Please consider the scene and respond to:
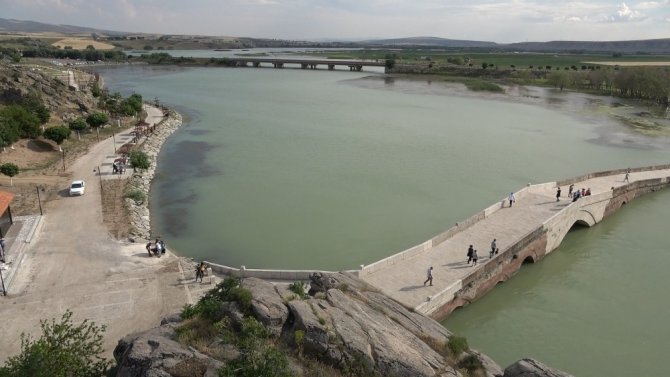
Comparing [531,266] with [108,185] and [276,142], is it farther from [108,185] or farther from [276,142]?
[276,142]

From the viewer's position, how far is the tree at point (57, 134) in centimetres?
4312

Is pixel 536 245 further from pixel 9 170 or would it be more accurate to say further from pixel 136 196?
pixel 9 170

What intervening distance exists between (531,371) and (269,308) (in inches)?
267

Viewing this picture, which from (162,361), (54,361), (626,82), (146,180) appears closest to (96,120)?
(146,180)

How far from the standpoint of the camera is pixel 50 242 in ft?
82.7

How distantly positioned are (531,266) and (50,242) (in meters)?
25.9

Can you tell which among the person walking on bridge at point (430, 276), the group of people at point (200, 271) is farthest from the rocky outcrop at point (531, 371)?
the group of people at point (200, 271)

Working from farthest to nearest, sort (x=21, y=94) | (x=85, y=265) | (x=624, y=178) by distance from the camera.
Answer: (x=21, y=94), (x=624, y=178), (x=85, y=265)

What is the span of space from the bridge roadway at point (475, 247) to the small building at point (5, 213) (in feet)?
61.0

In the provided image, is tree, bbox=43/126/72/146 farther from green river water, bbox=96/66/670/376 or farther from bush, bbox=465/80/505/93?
bush, bbox=465/80/505/93

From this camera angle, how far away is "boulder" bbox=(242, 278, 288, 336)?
40.0 feet

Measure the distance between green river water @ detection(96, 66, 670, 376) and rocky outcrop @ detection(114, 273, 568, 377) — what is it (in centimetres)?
763

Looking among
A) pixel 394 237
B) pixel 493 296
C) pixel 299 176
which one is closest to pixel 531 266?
pixel 493 296

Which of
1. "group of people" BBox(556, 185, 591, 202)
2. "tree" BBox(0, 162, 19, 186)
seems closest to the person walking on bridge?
"group of people" BBox(556, 185, 591, 202)
